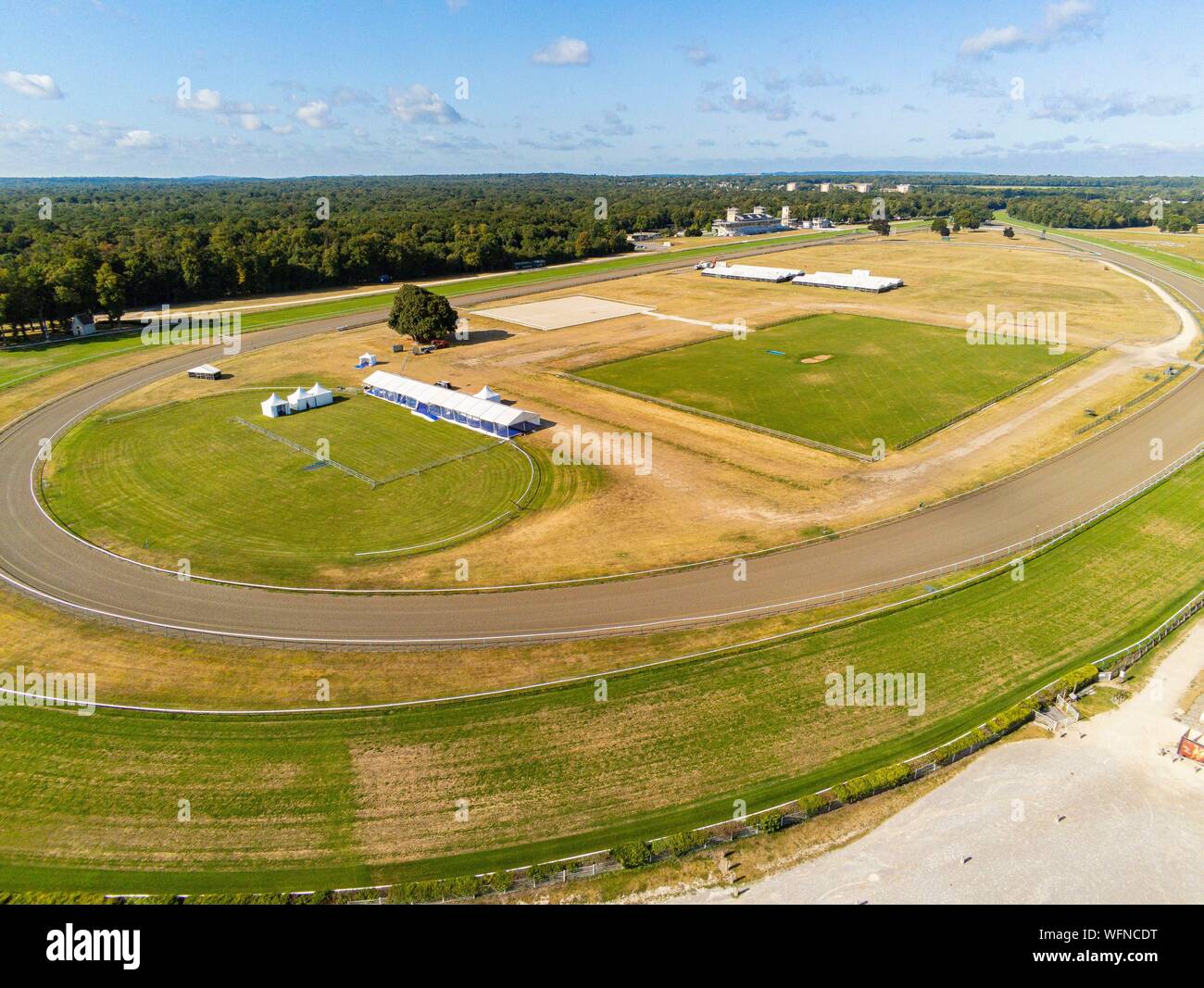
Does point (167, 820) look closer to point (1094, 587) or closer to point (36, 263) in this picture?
point (1094, 587)

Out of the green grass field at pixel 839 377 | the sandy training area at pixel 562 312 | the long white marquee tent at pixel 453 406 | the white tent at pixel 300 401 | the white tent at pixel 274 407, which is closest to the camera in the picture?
the long white marquee tent at pixel 453 406

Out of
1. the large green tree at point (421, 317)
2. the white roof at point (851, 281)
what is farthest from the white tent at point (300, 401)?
the white roof at point (851, 281)

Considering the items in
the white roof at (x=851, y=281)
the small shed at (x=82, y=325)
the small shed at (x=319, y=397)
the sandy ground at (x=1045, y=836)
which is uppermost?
the white roof at (x=851, y=281)

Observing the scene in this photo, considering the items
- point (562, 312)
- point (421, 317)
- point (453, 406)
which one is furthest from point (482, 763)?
point (562, 312)

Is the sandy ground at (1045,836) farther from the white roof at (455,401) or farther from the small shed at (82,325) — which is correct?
the small shed at (82,325)
